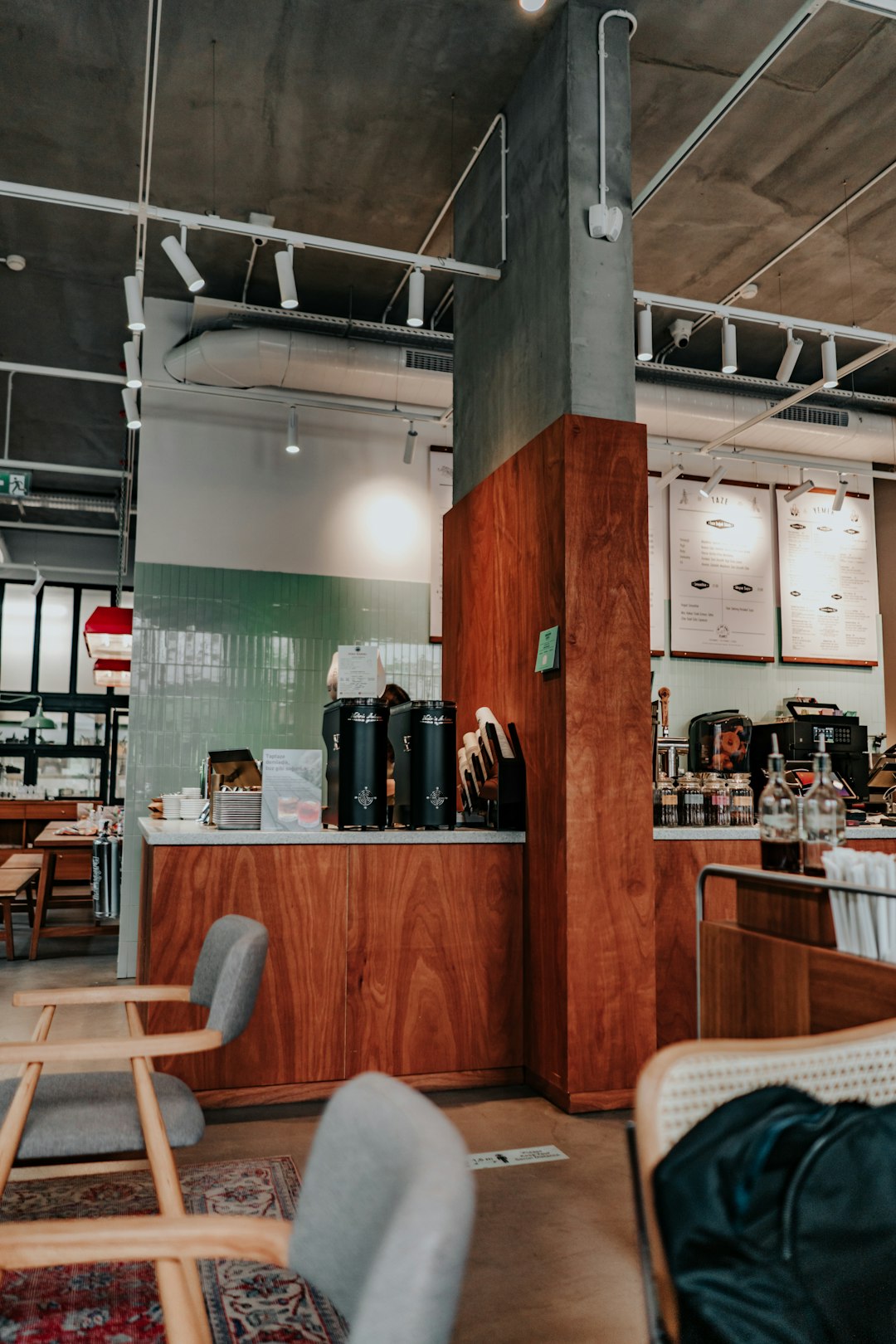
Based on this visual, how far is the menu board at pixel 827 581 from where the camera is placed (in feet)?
26.8

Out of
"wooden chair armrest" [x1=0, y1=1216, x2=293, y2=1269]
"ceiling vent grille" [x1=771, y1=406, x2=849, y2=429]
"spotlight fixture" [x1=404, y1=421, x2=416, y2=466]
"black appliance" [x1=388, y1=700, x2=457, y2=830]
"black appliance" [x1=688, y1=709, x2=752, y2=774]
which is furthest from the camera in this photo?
"ceiling vent grille" [x1=771, y1=406, x2=849, y2=429]

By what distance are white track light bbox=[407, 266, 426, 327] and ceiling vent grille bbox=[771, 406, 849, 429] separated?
377 centimetres

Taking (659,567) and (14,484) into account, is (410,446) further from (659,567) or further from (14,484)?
(14,484)

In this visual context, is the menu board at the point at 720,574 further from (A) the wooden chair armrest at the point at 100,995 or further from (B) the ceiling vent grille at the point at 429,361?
(A) the wooden chair armrest at the point at 100,995

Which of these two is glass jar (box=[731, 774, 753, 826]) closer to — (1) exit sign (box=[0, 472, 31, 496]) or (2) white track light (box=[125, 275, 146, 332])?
(2) white track light (box=[125, 275, 146, 332])

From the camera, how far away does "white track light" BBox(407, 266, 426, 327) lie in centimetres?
444

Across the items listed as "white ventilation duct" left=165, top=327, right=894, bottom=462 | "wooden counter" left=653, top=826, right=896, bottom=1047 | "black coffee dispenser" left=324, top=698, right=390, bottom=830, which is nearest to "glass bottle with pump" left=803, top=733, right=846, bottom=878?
"wooden counter" left=653, top=826, right=896, bottom=1047

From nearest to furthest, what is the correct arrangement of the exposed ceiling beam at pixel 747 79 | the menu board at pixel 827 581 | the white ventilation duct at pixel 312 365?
the exposed ceiling beam at pixel 747 79 → the white ventilation duct at pixel 312 365 → the menu board at pixel 827 581

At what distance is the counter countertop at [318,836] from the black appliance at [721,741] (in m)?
3.16

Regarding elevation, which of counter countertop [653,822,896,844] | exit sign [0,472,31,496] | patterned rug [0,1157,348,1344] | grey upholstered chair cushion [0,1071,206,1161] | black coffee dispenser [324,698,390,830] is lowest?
patterned rug [0,1157,348,1344]

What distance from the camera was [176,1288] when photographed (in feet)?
4.01

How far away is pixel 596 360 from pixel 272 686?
3677mm

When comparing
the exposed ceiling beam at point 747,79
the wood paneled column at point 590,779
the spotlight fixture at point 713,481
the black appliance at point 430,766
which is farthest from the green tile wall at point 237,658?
the exposed ceiling beam at point 747,79

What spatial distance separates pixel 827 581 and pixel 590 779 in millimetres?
5316
